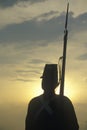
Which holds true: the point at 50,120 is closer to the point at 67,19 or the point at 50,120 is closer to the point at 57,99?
the point at 57,99

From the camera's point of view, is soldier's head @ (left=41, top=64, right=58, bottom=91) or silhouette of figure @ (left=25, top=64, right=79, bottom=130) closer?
silhouette of figure @ (left=25, top=64, right=79, bottom=130)

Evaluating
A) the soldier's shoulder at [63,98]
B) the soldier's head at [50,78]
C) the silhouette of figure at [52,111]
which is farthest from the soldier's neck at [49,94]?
the soldier's shoulder at [63,98]

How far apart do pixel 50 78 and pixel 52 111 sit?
1288 mm

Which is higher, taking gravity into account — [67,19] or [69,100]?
[67,19]

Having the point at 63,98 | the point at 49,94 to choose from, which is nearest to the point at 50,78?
the point at 49,94

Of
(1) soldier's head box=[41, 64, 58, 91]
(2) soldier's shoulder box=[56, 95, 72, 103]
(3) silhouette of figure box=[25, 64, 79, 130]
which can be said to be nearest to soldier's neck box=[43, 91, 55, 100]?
(3) silhouette of figure box=[25, 64, 79, 130]

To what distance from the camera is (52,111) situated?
47906mm

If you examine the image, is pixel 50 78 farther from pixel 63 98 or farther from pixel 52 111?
pixel 52 111

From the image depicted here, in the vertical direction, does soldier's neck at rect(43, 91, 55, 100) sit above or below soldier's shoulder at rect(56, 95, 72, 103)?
above

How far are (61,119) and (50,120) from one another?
16.9 inches

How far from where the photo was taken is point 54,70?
158 feet

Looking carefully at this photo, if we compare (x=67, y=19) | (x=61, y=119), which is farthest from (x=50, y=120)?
(x=67, y=19)

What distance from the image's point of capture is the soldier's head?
47969 millimetres

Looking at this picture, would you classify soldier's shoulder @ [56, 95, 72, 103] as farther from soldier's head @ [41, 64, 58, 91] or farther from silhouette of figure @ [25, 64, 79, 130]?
soldier's head @ [41, 64, 58, 91]
